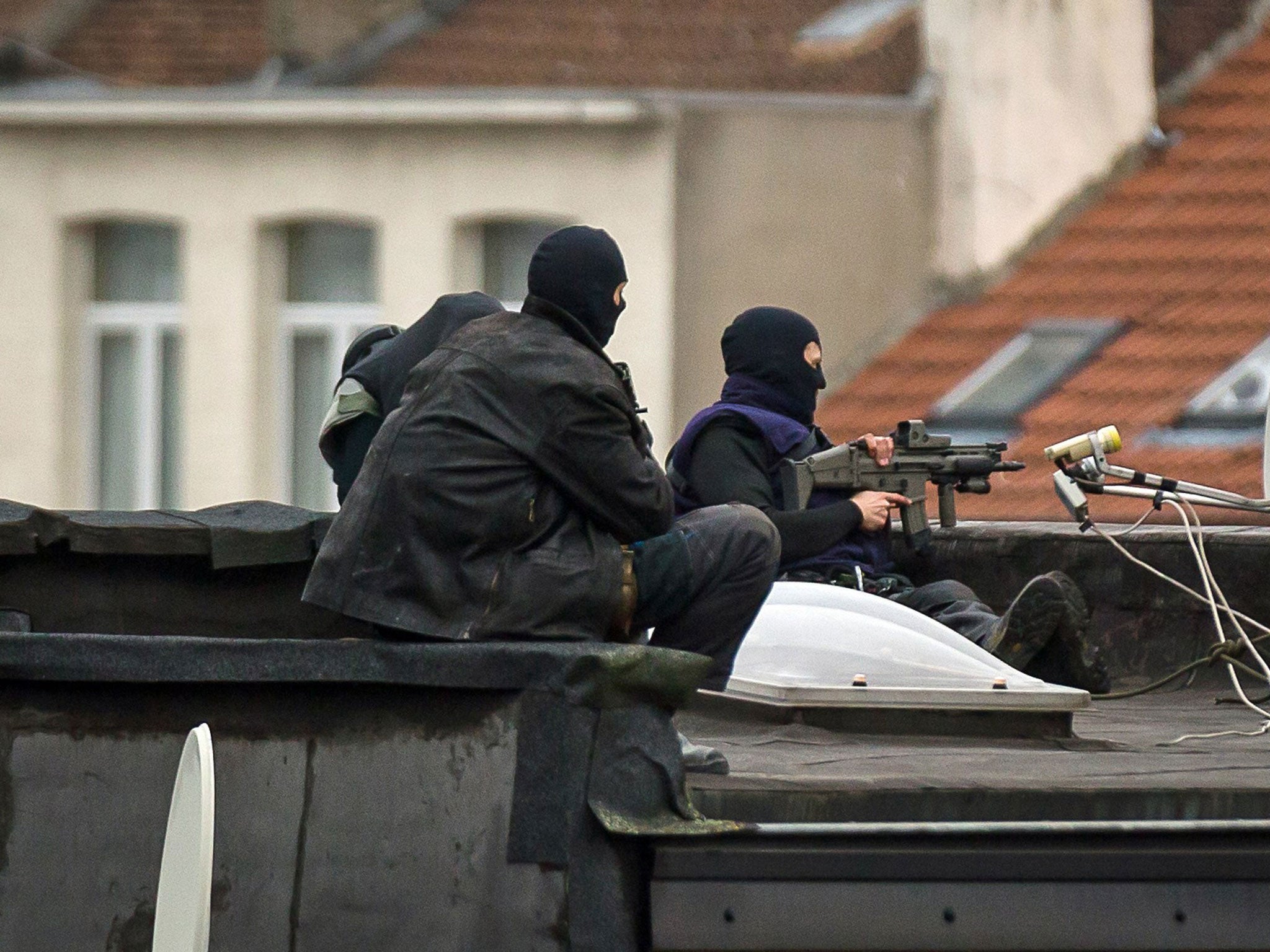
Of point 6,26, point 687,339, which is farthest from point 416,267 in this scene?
point 6,26

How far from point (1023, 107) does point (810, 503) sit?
1010 cm

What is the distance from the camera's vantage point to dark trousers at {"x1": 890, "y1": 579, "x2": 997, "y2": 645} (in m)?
7.73

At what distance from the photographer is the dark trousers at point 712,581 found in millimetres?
6133

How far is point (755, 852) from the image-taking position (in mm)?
5238

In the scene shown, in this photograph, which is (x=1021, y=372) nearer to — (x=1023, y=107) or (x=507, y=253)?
(x=1023, y=107)

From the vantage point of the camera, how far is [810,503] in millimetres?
7855

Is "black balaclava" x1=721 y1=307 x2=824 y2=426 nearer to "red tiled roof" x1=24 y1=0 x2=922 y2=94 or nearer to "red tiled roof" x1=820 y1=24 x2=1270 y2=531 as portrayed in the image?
"red tiled roof" x1=820 y1=24 x2=1270 y2=531

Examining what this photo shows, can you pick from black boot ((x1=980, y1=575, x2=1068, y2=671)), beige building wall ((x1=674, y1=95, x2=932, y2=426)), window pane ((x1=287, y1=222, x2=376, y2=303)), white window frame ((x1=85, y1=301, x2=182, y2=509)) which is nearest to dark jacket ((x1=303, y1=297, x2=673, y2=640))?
black boot ((x1=980, y1=575, x2=1068, y2=671))

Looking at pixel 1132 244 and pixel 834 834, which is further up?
pixel 1132 244

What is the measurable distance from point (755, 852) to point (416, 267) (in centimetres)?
1272

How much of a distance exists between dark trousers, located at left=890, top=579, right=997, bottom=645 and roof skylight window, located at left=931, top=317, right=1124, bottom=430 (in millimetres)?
8126

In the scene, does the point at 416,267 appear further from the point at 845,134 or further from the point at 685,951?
the point at 685,951

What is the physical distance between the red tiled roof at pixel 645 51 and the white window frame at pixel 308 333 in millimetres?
1437

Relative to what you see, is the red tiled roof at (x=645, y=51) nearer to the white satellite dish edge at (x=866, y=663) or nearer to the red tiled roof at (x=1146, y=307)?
the red tiled roof at (x=1146, y=307)
